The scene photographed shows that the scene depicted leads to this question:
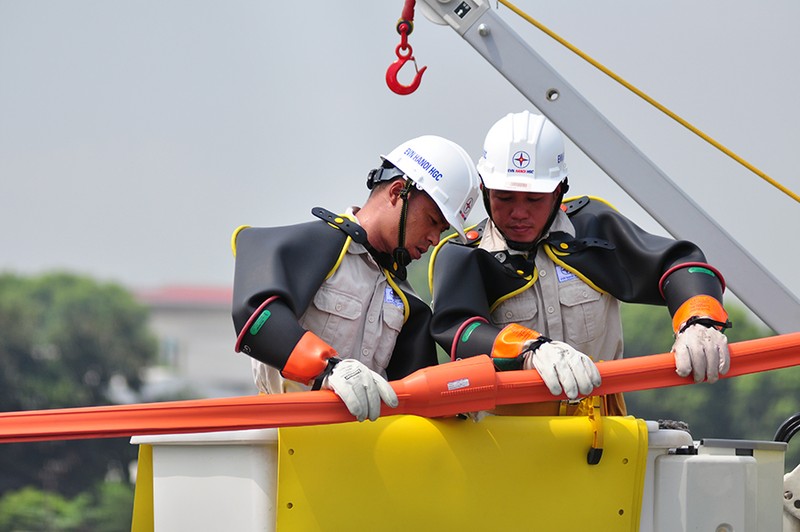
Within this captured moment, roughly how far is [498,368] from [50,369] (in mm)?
65355

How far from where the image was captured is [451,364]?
14.2 feet

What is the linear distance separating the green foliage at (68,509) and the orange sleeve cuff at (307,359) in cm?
5297

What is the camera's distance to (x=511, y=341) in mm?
4645

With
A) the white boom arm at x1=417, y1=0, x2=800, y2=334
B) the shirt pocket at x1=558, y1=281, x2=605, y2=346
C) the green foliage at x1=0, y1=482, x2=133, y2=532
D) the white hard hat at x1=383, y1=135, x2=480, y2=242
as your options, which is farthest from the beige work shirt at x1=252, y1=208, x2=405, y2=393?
the green foliage at x1=0, y1=482, x2=133, y2=532

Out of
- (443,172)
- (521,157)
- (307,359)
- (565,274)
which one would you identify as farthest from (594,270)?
(307,359)

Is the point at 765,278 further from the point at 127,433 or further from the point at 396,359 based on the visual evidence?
the point at 127,433

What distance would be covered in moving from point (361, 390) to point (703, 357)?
1207 millimetres

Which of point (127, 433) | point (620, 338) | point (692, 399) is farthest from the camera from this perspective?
point (692, 399)

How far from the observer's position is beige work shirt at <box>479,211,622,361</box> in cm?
523

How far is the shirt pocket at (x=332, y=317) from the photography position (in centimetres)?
482

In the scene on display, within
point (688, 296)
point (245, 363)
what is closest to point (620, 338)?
point (688, 296)

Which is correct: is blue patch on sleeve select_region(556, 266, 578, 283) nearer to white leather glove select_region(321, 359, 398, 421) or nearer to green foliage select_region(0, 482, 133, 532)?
white leather glove select_region(321, 359, 398, 421)

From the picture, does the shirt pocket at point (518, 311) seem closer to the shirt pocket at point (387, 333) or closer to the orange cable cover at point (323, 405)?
the shirt pocket at point (387, 333)

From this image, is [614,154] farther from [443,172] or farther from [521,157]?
[443,172]
